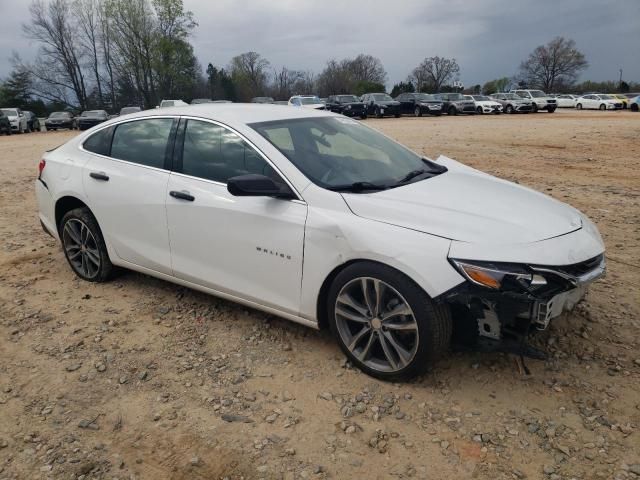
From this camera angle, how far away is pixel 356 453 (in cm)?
247

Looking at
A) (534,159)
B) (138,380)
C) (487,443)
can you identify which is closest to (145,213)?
(138,380)

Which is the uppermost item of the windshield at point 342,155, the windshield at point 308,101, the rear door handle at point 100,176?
the windshield at point 308,101

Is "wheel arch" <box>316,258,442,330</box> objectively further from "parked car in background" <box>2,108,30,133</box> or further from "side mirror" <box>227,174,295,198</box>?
"parked car in background" <box>2,108,30,133</box>

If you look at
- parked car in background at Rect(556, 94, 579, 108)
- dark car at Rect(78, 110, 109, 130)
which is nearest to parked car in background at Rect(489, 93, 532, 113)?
parked car in background at Rect(556, 94, 579, 108)

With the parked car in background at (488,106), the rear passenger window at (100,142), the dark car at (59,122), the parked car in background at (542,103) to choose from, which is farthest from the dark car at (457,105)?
the rear passenger window at (100,142)

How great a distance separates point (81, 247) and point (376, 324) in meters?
2.93

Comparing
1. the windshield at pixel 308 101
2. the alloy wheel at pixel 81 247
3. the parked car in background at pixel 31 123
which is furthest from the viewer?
the parked car in background at pixel 31 123

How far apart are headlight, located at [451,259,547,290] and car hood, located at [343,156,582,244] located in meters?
0.15

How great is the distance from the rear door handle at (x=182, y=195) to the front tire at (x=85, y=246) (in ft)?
3.56

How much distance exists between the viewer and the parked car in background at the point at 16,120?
29.7 metres

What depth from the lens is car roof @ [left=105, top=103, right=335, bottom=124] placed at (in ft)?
11.7

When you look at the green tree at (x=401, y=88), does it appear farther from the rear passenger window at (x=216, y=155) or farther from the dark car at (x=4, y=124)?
the rear passenger window at (x=216, y=155)

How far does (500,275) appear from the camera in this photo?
2535 mm

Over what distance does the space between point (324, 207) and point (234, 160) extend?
816 millimetres
